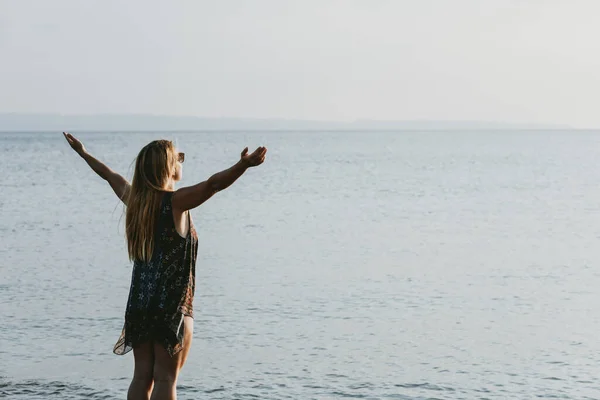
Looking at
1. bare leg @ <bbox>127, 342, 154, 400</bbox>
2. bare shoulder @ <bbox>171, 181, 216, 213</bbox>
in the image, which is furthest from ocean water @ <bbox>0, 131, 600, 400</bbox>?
bare shoulder @ <bbox>171, 181, 216, 213</bbox>

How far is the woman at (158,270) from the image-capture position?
6.09 metres

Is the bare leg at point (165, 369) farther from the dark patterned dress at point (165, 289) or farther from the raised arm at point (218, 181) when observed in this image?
the raised arm at point (218, 181)

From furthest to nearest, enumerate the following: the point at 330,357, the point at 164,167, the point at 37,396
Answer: the point at 330,357
the point at 37,396
the point at 164,167

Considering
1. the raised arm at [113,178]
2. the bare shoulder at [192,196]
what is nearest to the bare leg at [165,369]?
the bare shoulder at [192,196]

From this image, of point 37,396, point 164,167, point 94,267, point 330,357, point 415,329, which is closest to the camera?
point 164,167

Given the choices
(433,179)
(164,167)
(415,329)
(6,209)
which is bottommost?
(415,329)

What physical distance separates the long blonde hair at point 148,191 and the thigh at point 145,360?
0.53 meters

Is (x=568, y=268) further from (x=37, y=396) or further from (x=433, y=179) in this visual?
(x=433, y=179)

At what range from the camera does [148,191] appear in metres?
6.10

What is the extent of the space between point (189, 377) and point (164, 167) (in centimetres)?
530

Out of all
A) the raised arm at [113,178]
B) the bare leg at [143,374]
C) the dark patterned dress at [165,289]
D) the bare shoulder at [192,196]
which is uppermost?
the raised arm at [113,178]

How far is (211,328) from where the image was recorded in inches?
529

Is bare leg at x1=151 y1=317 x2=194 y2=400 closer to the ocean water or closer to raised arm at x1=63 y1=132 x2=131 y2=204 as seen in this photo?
raised arm at x1=63 y1=132 x2=131 y2=204

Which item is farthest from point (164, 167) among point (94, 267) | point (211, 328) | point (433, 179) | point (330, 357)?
point (433, 179)
